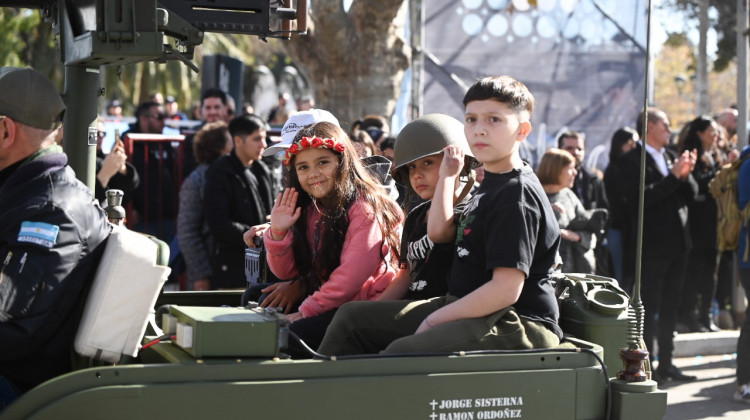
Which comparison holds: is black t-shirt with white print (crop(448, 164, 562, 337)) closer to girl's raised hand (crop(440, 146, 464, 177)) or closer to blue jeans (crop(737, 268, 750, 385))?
girl's raised hand (crop(440, 146, 464, 177))

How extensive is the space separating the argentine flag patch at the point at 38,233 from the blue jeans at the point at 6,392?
0.48 meters

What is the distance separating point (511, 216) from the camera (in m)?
3.86

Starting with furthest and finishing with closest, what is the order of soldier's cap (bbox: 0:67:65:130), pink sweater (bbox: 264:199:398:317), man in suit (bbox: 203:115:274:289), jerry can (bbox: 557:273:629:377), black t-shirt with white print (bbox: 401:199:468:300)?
man in suit (bbox: 203:115:274:289), pink sweater (bbox: 264:199:398:317), black t-shirt with white print (bbox: 401:199:468:300), jerry can (bbox: 557:273:629:377), soldier's cap (bbox: 0:67:65:130)

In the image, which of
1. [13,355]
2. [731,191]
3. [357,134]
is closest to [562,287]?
[13,355]

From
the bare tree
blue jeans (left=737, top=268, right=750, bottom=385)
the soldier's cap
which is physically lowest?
blue jeans (left=737, top=268, right=750, bottom=385)

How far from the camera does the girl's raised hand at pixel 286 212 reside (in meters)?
4.89

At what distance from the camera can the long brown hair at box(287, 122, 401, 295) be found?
4852mm

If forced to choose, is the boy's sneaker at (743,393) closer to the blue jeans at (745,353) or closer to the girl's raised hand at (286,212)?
the blue jeans at (745,353)

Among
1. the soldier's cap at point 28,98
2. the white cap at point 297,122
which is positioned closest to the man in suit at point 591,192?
the white cap at point 297,122

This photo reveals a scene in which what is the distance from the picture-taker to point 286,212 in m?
4.90

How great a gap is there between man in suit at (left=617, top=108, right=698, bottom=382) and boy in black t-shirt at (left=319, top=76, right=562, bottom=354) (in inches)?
187

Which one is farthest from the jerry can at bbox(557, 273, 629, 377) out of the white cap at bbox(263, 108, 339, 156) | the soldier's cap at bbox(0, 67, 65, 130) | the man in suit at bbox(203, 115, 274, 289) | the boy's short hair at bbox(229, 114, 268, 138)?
the boy's short hair at bbox(229, 114, 268, 138)

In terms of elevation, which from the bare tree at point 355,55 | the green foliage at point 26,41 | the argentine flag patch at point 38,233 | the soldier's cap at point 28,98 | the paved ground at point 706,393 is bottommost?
the paved ground at point 706,393

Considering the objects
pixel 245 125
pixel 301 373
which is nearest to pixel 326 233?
pixel 301 373
